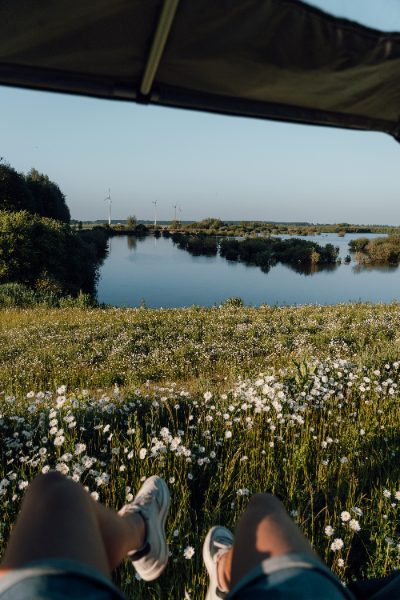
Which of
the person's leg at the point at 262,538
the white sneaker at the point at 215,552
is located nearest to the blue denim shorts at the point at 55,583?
the person's leg at the point at 262,538

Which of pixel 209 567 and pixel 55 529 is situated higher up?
pixel 55 529

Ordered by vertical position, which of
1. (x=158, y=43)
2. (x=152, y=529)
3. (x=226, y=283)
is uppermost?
(x=158, y=43)

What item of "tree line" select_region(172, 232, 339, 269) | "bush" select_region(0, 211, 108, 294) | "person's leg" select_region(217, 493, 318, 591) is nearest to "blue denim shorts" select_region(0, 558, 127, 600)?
"person's leg" select_region(217, 493, 318, 591)

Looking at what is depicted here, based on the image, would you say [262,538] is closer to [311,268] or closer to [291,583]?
[291,583]

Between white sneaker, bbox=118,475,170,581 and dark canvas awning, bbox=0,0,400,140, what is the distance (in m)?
2.38

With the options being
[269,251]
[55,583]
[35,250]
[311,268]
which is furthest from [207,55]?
[269,251]

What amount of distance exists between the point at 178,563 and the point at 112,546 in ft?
2.62

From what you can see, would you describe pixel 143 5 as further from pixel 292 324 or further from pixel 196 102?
pixel 292 324

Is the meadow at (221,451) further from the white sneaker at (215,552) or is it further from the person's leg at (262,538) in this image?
the person's leg at (262,538)

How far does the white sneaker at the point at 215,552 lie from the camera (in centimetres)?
150

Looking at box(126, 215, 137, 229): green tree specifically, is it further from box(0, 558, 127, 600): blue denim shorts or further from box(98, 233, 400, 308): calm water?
box(0, 558, 127, 600): blue denim shorts

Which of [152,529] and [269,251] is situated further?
[269,251]

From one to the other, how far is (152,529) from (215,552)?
1.20ft

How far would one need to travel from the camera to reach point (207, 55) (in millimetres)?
1511
